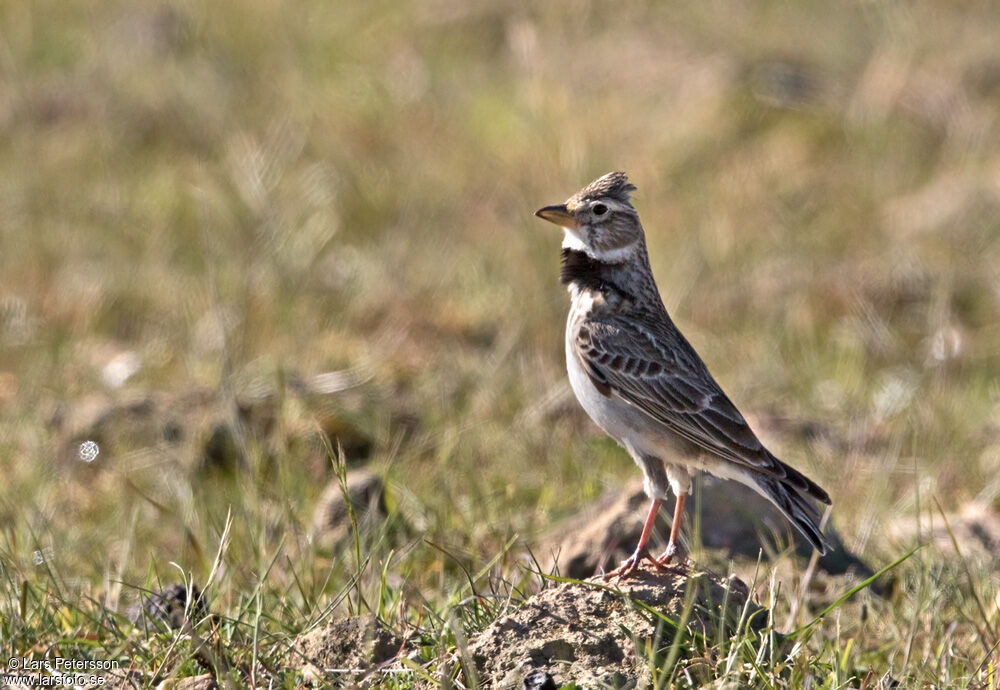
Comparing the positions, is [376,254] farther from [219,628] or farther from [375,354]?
[219,628]

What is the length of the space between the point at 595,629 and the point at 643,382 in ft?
3.55

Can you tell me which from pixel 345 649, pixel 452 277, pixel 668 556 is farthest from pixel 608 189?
pixel 452 277

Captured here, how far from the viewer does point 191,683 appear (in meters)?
3.59

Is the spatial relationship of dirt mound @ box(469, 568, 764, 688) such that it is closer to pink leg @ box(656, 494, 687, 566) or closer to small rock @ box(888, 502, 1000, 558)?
pink leg @ box(656, 494, 687, 566)

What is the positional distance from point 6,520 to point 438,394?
2367 mm

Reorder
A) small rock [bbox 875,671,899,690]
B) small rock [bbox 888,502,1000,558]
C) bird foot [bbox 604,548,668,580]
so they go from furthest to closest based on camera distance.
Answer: small rock [bbox 888,502,1000,558]
bird foot [bbox 604,548,668,580]
small rock [bbox 875,671,899,690]

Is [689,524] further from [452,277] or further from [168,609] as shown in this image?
[452,277]

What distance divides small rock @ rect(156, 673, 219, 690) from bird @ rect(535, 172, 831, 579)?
4.46ft

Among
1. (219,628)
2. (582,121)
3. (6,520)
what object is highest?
(582,121)

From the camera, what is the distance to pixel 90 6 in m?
14.2

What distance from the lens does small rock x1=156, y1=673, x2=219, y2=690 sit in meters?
3.56

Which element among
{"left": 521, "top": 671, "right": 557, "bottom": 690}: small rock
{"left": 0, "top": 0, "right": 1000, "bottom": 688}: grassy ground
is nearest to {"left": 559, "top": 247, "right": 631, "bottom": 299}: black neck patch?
{"left": 0, "top": 0, "right": 1000, "bottom": 688}: grassy ground

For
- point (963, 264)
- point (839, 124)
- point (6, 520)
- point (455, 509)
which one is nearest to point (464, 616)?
point (455, 509)

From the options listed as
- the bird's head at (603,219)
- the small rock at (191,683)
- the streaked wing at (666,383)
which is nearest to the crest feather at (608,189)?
the bird's head at (603,219)
